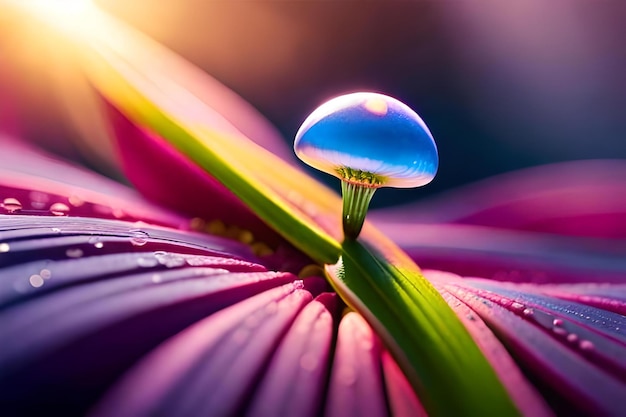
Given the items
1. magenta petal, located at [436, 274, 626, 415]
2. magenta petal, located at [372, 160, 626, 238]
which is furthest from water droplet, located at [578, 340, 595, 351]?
magenta petal, located at [372, 160, 626, 238]

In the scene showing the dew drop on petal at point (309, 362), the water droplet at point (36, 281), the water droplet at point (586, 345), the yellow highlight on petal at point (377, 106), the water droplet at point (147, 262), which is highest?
the yellow highlight on petal at point (377, 106)

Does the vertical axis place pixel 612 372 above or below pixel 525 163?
below

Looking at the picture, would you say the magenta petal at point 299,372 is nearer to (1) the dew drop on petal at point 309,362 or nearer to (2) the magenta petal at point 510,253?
(1) the dew drop on petal at point 309,362

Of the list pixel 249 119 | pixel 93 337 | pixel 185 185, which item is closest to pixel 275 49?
pixel 249 119

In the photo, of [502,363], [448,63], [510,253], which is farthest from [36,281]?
[448,63]

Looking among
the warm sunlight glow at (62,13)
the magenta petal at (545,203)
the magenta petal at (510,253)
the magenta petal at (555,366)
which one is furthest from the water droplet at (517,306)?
the warm sunlight glow at (62,13)

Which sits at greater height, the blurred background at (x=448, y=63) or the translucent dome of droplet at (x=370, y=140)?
the blurred background at (x=448, y=63)

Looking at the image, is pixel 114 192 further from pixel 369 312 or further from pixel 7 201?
pixel 369 312
